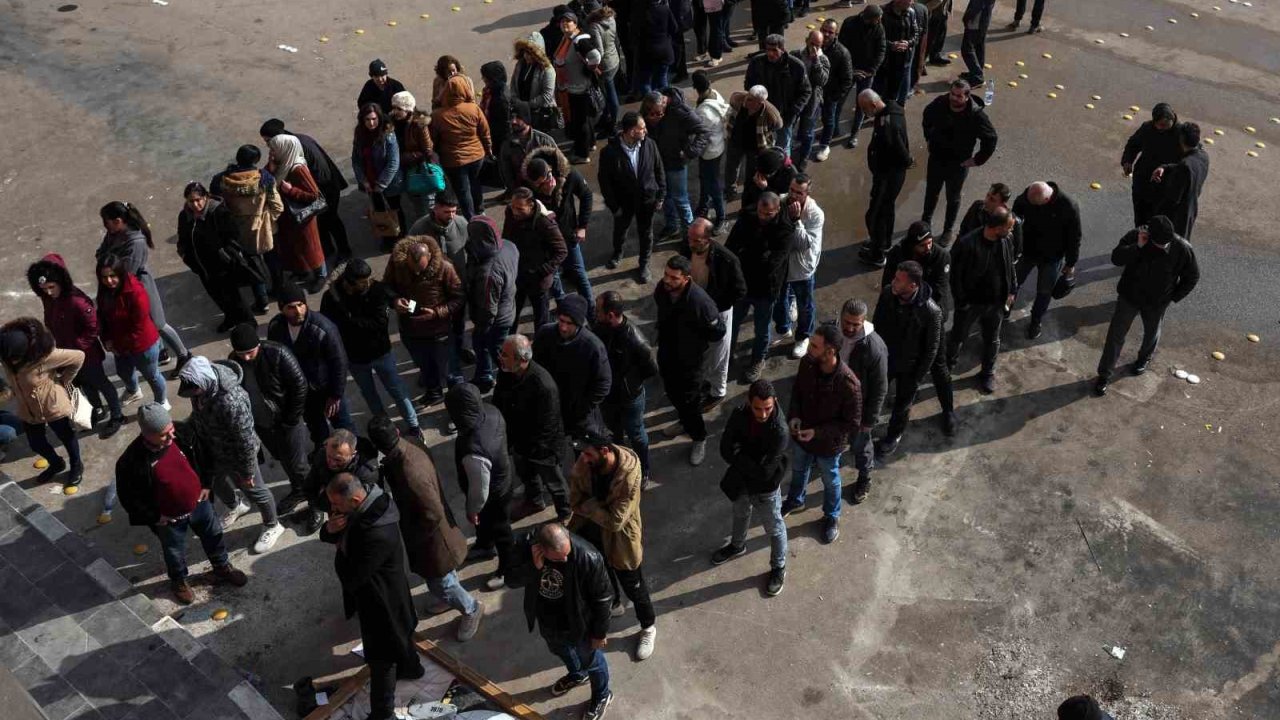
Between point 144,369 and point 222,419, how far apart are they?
6.11 feet

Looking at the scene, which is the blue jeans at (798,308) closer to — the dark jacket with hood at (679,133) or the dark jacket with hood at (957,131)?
the dark jacket with hood at (679,133)

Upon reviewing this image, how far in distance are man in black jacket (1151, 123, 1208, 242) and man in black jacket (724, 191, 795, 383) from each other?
3.48 meters

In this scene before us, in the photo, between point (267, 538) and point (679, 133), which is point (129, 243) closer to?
point (267, 538)

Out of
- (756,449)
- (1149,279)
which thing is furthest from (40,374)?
(1149,279)

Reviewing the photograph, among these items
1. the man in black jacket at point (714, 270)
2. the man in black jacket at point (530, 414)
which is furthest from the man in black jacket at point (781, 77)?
the man in black jacket at point (530, 414)

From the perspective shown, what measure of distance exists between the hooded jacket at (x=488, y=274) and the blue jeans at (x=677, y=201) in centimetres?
240

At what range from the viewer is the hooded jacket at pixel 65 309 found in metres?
7.88

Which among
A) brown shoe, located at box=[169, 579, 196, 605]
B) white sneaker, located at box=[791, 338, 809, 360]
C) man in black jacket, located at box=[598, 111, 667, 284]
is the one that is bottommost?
brown shoe, located at box=[169, 579, 196, 605]

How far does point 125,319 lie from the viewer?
8039 millimetres

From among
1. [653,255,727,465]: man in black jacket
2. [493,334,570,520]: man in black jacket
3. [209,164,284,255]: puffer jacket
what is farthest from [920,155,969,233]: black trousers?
[209,164,284,255]: puffer jacket

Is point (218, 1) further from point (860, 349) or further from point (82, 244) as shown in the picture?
point (860, 349)

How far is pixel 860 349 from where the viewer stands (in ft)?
23.7

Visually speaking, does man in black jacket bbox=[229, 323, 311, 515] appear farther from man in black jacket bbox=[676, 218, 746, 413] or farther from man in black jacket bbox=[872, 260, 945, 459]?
man in black jacket bbox=[872, 260, 945, 459]

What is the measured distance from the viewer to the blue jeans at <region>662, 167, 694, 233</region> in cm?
1024
